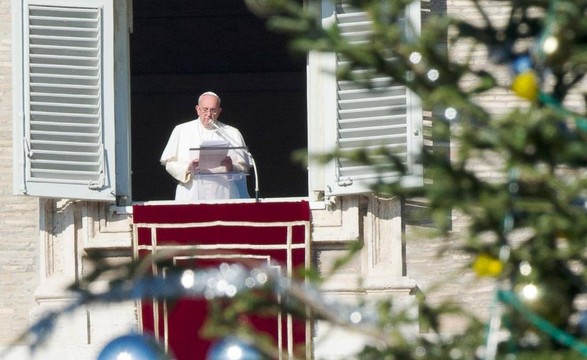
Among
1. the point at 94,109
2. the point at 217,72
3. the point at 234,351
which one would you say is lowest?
the point at 234,351

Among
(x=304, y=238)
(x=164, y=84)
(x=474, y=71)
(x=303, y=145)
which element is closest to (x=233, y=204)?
(x=304, y=238)

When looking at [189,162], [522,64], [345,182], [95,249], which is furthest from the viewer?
[189,162]

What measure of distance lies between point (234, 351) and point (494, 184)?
1406mm

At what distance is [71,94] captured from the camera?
13.2 meters

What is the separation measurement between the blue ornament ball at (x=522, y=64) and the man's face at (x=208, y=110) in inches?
321

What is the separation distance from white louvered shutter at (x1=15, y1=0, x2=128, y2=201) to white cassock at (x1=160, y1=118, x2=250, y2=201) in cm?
58

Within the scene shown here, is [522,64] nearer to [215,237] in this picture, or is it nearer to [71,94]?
[215,237]

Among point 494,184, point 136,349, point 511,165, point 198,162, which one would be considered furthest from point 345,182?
point 511,165

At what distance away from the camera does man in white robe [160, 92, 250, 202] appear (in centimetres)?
1350

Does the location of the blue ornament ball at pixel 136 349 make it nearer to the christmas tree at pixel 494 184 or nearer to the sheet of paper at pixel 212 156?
the christmas tree at pixel 494 184

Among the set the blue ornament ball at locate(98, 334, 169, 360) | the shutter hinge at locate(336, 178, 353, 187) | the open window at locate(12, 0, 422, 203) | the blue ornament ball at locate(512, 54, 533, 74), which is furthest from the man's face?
the blue ornament ball at locate(512, 54, 533, 74)

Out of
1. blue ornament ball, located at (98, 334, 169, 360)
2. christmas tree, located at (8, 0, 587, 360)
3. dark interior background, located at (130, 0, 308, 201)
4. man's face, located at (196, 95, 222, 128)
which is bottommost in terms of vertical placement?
blue ornament ball, located at (98, 334, 169, 360)

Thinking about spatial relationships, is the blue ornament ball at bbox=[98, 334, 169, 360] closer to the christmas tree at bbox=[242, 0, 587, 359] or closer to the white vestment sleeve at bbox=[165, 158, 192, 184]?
the christmas tree at bbox=[242, 0, 587, 359]

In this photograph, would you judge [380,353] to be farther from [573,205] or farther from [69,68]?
[69,68]
